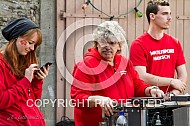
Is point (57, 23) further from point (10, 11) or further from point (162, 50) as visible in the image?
point (162, 50)

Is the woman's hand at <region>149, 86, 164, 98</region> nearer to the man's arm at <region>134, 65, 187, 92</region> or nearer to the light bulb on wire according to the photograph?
the man's arm at <region>134, 65, 187, 92</region>

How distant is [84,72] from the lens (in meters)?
4.17

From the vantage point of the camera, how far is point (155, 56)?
199 inches

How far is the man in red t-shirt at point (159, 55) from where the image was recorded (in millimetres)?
4902

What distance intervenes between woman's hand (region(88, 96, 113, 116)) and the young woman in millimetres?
429

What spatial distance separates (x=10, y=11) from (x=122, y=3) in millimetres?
1694

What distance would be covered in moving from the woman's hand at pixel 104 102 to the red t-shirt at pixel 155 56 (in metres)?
1.13

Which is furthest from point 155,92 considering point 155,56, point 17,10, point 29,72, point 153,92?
point 17,10

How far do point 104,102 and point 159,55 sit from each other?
1.41 meters

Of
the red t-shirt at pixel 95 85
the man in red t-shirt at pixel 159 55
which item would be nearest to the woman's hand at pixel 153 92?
the red t-shirt at pixel 95 85

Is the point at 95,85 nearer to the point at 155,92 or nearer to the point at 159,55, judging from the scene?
the point at 155,92

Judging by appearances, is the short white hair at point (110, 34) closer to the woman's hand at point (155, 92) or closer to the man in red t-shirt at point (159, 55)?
the woman's hand at point (155, 92)

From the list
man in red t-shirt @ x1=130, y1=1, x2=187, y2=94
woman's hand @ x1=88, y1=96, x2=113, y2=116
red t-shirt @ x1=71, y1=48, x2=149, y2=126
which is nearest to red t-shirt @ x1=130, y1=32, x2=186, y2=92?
man in red t-shirt @ x1=130, y1=1, x2=187, y2=94

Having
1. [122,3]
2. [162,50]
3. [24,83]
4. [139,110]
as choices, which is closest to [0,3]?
[122,3]
